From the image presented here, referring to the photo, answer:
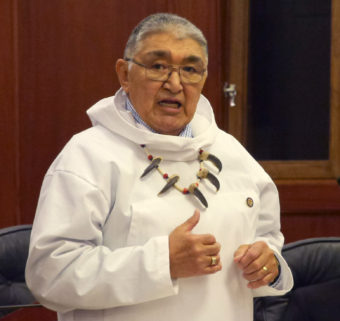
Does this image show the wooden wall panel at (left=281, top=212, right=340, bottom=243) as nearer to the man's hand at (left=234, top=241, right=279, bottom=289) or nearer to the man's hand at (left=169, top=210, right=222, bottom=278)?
the man's hand at (left=234, top=241, right=279, bottom=289)

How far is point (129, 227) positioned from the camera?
1.53m

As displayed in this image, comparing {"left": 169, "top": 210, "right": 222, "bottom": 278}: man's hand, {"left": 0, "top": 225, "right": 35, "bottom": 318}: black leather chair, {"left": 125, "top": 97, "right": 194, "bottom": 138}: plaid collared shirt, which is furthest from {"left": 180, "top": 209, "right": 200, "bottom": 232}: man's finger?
{"left": 0, "top": 225, "right": 35, "bottom": 318}: black leather chair

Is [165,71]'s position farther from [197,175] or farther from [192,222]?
[192,222]

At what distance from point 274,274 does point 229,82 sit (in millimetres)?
2027

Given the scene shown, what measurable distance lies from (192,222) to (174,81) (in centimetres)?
31

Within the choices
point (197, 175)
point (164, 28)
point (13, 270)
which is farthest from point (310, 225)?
point (164, 28)

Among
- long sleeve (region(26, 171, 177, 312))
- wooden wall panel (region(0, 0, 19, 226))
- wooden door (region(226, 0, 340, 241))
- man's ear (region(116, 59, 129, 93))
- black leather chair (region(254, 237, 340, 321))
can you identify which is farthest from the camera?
wooden door (region(226, 0, 340, 241))

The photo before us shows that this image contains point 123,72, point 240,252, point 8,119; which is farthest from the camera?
point 8,119

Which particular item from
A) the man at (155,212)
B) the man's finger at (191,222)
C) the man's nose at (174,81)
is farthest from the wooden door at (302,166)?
the man's finger at (191,222)

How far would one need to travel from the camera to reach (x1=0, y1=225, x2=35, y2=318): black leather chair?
7.34ft

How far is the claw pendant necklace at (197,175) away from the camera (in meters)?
1.59

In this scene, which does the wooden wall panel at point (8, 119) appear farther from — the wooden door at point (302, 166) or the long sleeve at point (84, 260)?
the long sleeve at point (84, 260)

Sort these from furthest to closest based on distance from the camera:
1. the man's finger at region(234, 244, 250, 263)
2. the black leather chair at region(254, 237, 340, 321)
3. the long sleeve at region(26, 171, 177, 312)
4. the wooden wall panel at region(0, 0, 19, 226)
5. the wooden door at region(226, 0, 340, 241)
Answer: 1. the wooden door at region(226, 0, 340, 241)
2. the wooden wall panel at region(0, 0, 19, 226)
3. the black leather chair at region(254, 237, 340, 321)
4. the man's finger at region(234, 244, 250, 263)
5. the long sleeve at region(26, 171, 177, 312)

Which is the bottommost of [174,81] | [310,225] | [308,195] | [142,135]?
[310,225]
